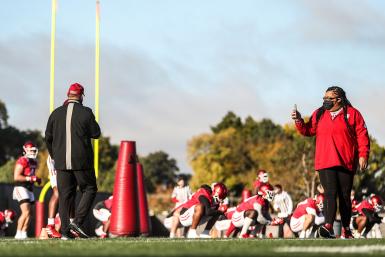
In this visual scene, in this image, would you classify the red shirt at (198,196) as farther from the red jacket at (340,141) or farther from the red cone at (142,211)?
the red jacket at (340,141)

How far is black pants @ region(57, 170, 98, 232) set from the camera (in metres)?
11.8

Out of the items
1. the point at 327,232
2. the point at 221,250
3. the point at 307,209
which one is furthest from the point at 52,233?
the point at 307,209

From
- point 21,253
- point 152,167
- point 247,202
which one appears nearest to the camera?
point 21,253

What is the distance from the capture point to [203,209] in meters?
16.6

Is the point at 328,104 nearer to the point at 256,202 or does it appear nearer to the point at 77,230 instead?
the point at 77,230

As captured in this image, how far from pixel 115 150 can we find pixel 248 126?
14.2 meters

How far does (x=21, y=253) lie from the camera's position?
8.06 metres

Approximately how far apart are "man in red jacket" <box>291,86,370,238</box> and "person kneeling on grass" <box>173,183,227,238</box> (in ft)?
14.3

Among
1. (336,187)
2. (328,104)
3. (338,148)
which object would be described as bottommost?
(336,187)

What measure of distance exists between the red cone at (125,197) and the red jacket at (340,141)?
6708 millimetres

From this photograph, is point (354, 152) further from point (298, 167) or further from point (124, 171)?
point (298, 167)

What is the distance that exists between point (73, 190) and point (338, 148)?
3046 millimetres

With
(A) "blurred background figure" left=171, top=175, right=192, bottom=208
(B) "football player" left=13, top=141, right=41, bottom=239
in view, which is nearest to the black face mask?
(B) "football player" left=13, top=141, right=41, bottom=239

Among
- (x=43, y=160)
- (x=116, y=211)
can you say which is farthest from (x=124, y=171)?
(x=43, y=160)
